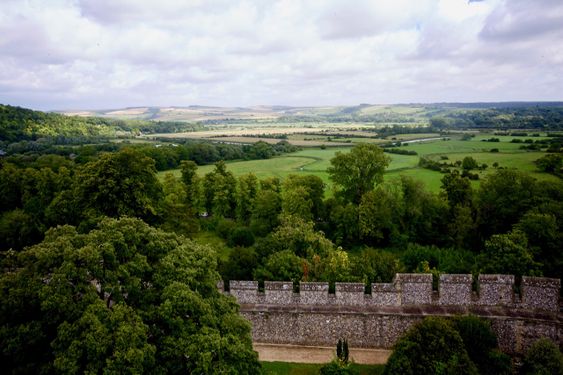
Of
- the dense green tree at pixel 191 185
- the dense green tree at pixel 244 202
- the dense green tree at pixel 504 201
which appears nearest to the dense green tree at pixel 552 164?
the dense green tree at pixel 504 201

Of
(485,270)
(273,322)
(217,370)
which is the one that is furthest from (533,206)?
(217,370)

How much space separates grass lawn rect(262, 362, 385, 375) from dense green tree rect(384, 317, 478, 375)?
86.3 inches

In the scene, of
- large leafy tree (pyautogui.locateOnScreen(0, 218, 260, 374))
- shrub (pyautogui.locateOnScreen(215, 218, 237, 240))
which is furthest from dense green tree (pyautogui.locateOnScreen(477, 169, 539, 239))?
large leafy tree (pyautogui.locateOnScreen(0, 218, 260, 374))

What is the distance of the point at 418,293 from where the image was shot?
16203 mm

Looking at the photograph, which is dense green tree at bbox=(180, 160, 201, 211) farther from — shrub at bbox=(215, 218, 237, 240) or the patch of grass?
shrub at bbox=(215, 218, 237, 240)

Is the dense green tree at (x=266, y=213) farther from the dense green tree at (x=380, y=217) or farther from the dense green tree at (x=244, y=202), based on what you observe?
the dense green tree at (x=380, y=217)

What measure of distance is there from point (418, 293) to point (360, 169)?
20.6 metres

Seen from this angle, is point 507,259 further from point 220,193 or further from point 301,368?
point 220,193

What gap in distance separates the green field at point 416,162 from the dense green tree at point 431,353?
111 ft

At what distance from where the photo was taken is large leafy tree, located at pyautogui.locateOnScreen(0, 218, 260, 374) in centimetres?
915

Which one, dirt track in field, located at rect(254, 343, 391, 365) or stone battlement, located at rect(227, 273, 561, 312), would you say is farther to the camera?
dirt track in field, located at rect(254, 343, 391, 365)

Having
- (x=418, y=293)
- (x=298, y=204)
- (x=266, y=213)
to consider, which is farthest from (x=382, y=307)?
(x=266, y=213)

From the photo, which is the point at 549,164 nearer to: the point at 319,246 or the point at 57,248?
Result: the point at 319,246

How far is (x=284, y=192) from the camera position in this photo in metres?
38.3
